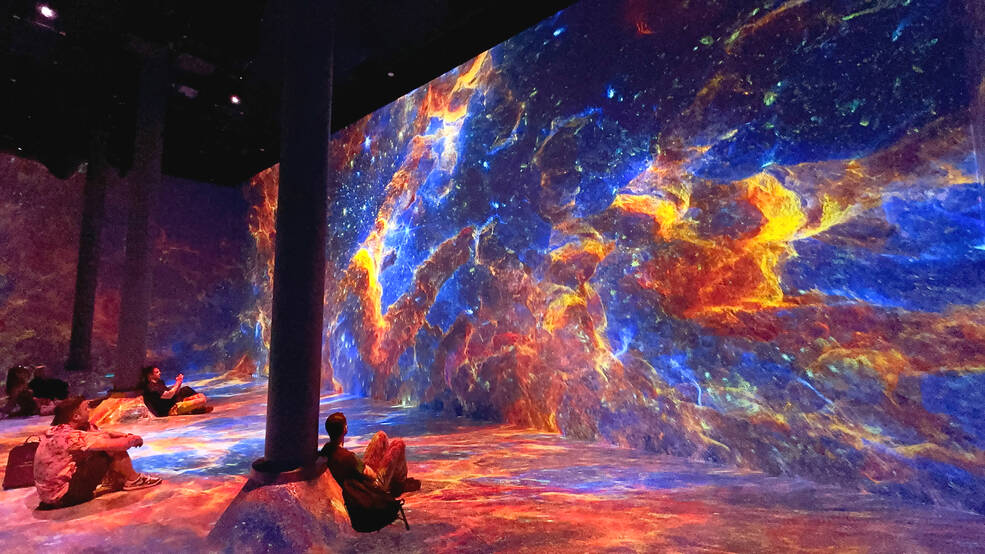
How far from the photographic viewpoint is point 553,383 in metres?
6.12

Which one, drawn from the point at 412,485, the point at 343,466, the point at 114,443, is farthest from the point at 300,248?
the point at 114,443

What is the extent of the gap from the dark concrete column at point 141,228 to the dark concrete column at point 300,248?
5.20 m

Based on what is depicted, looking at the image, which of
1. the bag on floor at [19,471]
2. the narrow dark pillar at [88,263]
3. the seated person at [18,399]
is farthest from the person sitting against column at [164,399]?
the narrow dark pillar at [88,263]

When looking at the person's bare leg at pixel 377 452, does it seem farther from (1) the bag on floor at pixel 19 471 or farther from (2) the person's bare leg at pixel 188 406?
(2) the person's bare leg at pixel 188 406

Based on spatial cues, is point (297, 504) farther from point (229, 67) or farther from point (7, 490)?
point (229, 67)

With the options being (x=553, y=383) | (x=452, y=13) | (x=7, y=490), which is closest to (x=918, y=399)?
(x=553, y=383)

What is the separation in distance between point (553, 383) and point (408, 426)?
1.98 meters

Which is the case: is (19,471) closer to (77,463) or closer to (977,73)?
(77,463)

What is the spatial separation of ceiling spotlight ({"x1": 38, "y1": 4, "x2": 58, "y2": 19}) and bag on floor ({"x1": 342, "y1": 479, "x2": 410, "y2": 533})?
683 cm

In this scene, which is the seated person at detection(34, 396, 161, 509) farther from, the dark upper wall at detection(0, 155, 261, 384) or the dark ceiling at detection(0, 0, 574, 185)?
the dark upper wall at detection(0, 155, 261, 384)

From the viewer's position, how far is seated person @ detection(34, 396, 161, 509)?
382 cm

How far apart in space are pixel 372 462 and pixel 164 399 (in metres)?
5.27

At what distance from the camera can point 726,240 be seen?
4738mm

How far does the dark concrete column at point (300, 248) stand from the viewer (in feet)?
11.0
